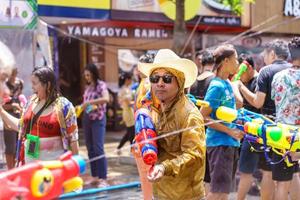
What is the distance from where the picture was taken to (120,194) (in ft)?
23.9

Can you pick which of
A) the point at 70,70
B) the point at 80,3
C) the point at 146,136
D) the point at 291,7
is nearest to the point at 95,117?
the point at 80,3

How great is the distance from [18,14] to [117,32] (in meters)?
5.92

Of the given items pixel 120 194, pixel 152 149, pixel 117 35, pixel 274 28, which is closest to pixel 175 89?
pixel 152 149

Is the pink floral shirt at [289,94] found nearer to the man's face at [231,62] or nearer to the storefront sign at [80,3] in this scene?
the man's face at [231,62]

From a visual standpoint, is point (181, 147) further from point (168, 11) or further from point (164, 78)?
point (168, 11)

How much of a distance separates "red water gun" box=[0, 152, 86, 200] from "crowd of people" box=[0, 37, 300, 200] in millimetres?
518

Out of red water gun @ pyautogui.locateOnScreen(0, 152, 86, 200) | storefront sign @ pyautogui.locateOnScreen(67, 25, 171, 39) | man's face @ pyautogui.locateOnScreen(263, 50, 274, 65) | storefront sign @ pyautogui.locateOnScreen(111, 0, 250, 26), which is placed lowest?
red water gun @ pyautogui.locateOnScreen(0, 152, 86, 200)

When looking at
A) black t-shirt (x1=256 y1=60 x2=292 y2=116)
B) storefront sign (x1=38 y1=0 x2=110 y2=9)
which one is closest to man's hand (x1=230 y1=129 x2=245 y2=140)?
black t-shirt (x1=256 y1=60 x2=292 y2=116)

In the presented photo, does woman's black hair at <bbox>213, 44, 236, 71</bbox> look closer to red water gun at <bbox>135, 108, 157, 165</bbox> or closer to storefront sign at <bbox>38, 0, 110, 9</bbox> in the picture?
red water gun at <bbox>135, 108, 157, 165</bbox>

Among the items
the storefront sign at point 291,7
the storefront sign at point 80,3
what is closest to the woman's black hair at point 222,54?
the storefront sign at point 80,3

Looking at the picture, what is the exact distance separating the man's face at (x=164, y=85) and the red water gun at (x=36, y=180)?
1.24 meters

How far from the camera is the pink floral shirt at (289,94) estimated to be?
5363 millimetres

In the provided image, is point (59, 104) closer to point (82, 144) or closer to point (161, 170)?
point (161, 170)

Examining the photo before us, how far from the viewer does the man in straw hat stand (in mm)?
3713
